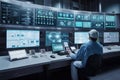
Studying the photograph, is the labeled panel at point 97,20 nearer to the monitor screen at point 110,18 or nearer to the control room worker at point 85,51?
the monitor screen at point 110,18

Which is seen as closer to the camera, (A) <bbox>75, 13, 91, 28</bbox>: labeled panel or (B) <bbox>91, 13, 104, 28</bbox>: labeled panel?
(A) <bbox>75, 13, 91, 28</bbox>: labeled panel

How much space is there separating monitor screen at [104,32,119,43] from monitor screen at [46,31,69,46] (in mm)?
1210

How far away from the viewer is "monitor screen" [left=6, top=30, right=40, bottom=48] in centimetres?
208

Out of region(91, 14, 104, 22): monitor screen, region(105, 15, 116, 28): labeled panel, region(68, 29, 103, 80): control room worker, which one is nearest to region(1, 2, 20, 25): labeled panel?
region(68, 29, 103, 80): control room worker

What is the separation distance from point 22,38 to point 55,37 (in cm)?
78

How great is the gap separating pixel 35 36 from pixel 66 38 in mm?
807

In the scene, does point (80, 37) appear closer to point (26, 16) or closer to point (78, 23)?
point (78, 23)

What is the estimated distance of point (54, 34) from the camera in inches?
109

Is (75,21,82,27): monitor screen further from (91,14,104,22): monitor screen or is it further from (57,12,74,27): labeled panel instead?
(91,14,104,22): monitor screen

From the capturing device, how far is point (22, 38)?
2.22 metres

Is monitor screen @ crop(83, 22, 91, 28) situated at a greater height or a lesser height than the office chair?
greater

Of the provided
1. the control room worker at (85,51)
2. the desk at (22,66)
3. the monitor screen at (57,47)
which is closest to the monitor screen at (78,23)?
the monitor screen at (57,47)

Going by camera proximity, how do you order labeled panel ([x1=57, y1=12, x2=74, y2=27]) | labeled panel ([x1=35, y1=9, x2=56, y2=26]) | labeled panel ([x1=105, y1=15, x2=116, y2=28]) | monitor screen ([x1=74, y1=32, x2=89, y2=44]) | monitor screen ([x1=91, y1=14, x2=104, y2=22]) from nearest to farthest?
labeled panel ([x1=35, y1=9, x2=56, y2=26])
labeled panel ([x1=57, y1=12, x2=74, y2=27])
monitor screen ([x1=74, y1=32, x2=89, y2=44])
monitor screen ([x1=91, y1=14, x2=104, y2=22])
labeled panel ([x1=105, y1=15, x2=116, y2=28])

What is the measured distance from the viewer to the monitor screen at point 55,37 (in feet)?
8.86
